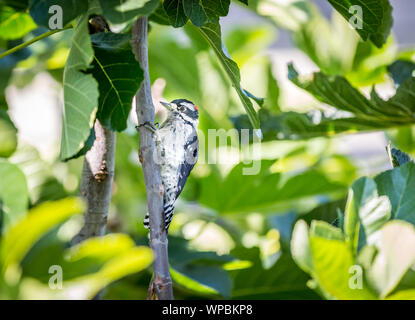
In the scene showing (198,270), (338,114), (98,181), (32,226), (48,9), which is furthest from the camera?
(338,114)

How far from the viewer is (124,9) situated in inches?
15.7

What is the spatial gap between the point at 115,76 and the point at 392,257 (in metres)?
0.27

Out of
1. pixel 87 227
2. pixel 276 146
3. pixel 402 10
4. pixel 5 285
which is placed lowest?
pixel 5 285

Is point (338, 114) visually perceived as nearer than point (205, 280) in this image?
No

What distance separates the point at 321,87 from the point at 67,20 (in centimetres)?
36

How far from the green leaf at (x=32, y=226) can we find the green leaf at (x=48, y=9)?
0.59 ft

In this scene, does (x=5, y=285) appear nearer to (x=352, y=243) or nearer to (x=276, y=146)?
(x=352, y=243)

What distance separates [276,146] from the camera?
39.2 inches

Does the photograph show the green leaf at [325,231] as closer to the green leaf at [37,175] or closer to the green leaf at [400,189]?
the green leaf at [400,189]

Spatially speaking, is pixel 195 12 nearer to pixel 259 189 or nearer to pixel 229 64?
pixel 229 64

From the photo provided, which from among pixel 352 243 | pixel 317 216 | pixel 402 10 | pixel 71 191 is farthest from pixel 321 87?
pixel 402 10

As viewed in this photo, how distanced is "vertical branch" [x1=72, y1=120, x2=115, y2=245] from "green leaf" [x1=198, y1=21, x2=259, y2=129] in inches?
5.3

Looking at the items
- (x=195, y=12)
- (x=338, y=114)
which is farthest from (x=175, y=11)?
(x=338, y=114)

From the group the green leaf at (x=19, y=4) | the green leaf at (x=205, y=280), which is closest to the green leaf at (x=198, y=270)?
the green leaf at (x=205, y=280)
